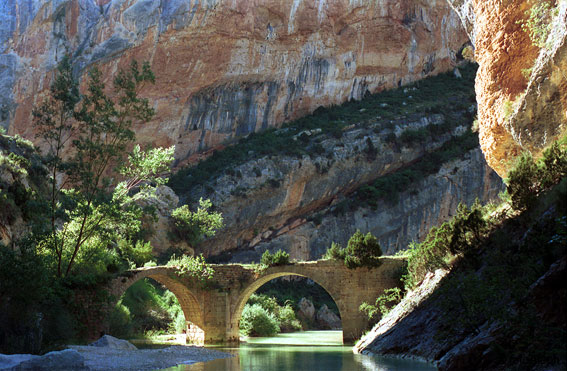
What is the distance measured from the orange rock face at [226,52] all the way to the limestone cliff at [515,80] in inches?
1040

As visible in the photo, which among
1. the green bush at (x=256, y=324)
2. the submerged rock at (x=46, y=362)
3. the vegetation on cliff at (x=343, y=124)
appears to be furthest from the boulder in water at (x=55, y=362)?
Result: the vegetation on cliff at (x=343, y=124)

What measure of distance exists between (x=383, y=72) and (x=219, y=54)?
14.3 m

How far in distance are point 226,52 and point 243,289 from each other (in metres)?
22.8

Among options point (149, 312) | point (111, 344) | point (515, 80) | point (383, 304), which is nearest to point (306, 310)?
point (149, 312)

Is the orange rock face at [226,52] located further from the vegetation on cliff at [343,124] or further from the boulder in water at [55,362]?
the boulder in water at [55,362]

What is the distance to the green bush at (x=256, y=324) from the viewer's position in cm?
3041

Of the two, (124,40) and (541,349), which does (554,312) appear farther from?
(124,40)

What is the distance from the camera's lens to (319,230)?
42.6 meters

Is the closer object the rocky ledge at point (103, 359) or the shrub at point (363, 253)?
the rocky ledge at point (103, 359)

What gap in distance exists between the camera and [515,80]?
1590cm

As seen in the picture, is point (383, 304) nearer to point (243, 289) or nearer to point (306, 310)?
point (243, 289)

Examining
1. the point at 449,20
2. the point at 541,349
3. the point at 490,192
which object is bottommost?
the point at 541,349

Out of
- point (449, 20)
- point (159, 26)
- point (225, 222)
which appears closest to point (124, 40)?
point (159, 26)

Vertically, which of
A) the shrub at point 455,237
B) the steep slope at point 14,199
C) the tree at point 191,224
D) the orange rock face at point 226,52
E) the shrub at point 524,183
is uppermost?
the orange rock face at point 226,52
